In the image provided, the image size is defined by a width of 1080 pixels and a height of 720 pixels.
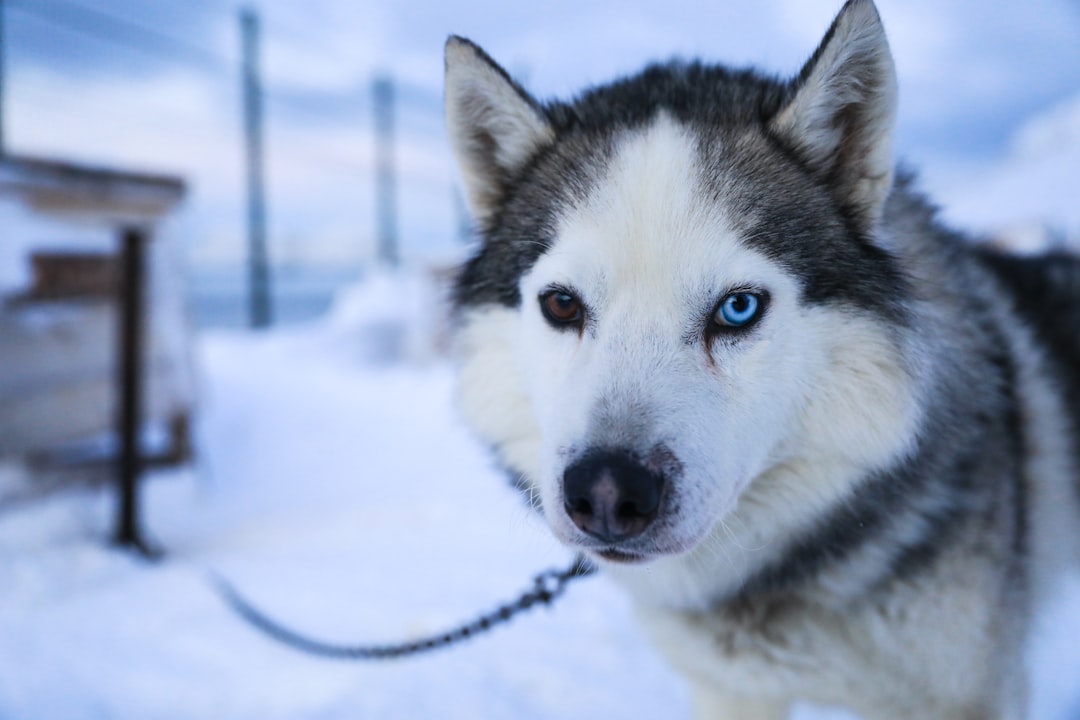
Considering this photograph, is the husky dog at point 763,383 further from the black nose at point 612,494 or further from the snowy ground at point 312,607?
the snowy ground at point 312,607

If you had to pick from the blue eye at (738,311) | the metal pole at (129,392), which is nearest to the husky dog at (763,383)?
the blue eye at (738,311)

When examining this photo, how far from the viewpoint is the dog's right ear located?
1711mm

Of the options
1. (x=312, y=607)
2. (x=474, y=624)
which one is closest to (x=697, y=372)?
(x=474, y=624)

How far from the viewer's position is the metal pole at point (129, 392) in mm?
3668

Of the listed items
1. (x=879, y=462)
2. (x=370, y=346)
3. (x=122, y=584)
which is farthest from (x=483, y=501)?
(x=370, y=346)

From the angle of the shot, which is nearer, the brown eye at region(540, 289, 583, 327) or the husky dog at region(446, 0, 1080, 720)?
the husky dog at region(446, 0, 1080, 720)

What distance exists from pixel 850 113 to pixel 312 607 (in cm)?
295

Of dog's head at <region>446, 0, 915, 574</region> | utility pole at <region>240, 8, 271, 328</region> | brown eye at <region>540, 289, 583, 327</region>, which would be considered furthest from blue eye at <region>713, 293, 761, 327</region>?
utility pole at <region>240, 8, 271, 328</region>

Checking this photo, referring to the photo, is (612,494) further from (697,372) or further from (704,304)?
(704,304)

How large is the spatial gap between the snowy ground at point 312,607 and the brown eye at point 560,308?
21.1 inches

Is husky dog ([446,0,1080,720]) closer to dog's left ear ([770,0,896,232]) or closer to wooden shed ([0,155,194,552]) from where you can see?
dog's left ear ([770,0,896,232])

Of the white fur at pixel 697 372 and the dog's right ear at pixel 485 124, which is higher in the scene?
the dog's right ear at pixel 485 124

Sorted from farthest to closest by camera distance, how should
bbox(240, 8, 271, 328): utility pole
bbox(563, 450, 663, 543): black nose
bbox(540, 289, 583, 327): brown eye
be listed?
bbox(240, 8, 271, 328): utility pole, bbox(540, 289, 583, 327): brown eye, bbox(563, 450, 663, 543): black nose

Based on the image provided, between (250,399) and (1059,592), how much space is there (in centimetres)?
626
